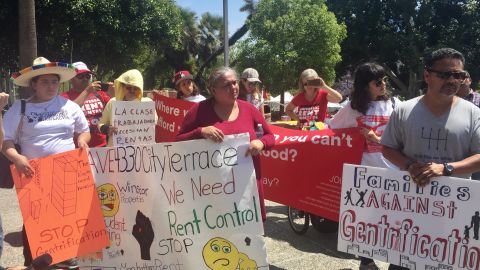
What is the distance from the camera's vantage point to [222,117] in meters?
3.32

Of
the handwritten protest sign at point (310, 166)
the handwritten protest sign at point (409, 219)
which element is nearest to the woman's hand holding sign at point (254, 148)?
the handwritten protest sign at point (409, 219)

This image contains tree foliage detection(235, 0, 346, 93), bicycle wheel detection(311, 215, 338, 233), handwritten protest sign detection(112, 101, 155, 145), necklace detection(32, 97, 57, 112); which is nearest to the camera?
necklace detection(32, 97, 57, 112)

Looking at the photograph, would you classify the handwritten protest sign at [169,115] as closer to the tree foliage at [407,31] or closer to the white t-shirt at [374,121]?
the white t-shirt at [374,121]

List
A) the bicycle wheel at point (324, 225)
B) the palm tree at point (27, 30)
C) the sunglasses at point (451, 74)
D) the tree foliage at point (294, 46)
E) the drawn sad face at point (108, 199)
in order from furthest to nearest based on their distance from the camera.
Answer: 1. the tree foliage at point (294, 46)
2. the palm tree at point (27, 30)
3. the bicycle wheel at point (324, 225)
4. the drawn sad face at point (108, 199)
5. the sunglasses at point (451, 74)

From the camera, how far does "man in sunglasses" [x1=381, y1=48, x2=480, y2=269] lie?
98.0 inches

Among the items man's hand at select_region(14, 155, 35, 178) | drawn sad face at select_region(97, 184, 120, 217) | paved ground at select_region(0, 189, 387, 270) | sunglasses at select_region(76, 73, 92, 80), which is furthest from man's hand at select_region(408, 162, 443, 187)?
sunglasses at select_region(76, 73, 92, 80)

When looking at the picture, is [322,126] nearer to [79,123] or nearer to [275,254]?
[275,254]

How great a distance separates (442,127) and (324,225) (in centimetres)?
274

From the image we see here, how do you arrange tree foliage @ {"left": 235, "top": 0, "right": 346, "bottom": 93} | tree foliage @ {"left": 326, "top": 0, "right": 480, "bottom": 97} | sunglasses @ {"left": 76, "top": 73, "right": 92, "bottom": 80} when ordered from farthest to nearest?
tree foliage @ {"left": 326, "top": 0, "right": 480, "bottom": 97}, tree foliage @ {"left": 235, "top": 0, "right": 346, "bottom": 93}, sunglasses @ {"left": 76, "top": 73, "right": 92, "bottom": 80}

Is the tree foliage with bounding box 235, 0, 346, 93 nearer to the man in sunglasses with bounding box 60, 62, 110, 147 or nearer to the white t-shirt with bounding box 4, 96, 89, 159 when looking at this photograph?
the man in sunglasses with bounding box 60, 62, 110, 147

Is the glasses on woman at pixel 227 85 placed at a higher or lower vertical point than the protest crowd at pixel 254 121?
higher

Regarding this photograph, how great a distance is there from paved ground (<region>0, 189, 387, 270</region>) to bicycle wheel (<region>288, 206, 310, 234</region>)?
0.08 meters

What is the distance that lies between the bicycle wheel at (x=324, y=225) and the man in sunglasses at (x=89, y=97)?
99.8 inches

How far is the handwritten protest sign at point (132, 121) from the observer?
15.0ft
